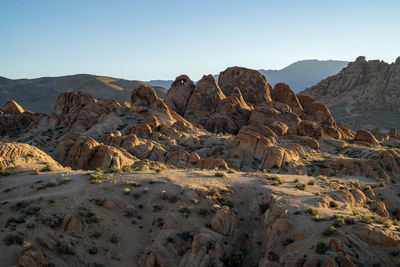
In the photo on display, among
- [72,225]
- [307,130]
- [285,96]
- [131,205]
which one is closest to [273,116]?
[307,130]

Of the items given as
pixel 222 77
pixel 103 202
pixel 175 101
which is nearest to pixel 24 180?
pixel 103 202

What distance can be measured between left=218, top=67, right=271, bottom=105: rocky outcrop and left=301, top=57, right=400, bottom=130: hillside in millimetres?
43627

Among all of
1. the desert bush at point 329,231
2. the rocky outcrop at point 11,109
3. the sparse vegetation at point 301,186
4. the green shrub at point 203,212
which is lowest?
the sparse vegetation at point 301,186

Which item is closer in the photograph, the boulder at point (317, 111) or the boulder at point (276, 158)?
the boulder at point (276, 158)

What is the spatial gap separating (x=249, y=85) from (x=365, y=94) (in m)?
74.4

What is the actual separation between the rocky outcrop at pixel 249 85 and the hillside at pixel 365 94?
143 ft

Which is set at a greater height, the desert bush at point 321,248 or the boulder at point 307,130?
the desert bush at point 321,248

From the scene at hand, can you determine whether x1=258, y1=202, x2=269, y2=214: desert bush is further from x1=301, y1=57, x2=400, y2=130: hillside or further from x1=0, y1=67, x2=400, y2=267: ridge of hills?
x1=301, y1=57, x2=400, y2=130: hillside

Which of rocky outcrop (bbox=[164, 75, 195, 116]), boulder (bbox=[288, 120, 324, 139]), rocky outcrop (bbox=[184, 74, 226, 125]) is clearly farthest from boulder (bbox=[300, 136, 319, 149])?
rocky outcrop (bbox=[164, 75, 195, 116])

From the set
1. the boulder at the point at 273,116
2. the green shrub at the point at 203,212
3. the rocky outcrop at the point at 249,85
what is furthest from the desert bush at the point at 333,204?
the rocky outcrop at the point at 249,85

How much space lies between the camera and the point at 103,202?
19.7m

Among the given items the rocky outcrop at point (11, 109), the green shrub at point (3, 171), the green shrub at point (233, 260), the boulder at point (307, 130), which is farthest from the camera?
the rocky outcrop at point (11, 109)

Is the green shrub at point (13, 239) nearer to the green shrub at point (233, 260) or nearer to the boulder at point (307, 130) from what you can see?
the green shrub at point (233, 260)

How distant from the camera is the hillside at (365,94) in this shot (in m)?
107
